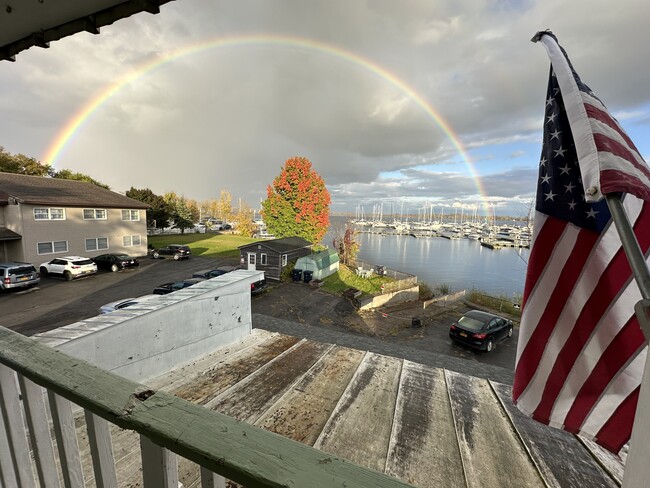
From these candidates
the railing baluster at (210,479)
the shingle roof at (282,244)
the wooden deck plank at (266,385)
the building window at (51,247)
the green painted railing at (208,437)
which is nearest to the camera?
the green painted railing at (208,437)

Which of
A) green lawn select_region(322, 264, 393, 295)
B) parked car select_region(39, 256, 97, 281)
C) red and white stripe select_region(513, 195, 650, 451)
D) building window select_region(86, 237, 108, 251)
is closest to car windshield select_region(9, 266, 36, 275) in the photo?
parked car select_region(39, 256, 97, 281)

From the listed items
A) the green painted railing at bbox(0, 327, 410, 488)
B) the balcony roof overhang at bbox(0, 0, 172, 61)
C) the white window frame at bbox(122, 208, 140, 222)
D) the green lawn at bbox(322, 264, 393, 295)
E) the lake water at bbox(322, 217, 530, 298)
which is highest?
the balcony roof overhang at bbox(0, 0, 172, 61)

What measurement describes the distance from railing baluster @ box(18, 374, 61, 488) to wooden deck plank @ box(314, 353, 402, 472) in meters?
2.15

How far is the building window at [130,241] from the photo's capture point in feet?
98.8

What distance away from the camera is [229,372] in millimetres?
4633

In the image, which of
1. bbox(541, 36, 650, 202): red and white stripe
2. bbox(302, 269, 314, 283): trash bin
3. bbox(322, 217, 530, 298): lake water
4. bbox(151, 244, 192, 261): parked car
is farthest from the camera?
bbox(322, 217, 530, 298): lake water

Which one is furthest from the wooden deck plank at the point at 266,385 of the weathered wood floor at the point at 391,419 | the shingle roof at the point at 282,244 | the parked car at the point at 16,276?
the parked car at the point at 16,276

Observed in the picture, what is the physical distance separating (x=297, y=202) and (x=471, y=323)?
76.5 feet

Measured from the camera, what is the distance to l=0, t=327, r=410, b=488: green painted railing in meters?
0.79

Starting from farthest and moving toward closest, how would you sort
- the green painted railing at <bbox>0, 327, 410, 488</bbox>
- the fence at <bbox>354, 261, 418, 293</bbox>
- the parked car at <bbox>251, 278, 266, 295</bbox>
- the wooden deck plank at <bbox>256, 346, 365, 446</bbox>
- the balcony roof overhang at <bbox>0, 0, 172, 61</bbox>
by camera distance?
the fence at <bbox>354, 261, 418, 293</bbox> < the parked car at <bbox>251, 278, 266, 295</bbox> < the wooden deck plank at <bbox>256, 346, 365, 446</bbox> < the balcony roof overhang at <bbox>0, 0, 172, 61</bbox> < the green painted railing at <bbox>0, 327, 410, 488</bbox>

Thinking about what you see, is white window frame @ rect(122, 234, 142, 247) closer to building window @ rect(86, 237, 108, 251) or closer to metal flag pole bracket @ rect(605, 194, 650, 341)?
building window @ rect(86, 237, 108, 251)

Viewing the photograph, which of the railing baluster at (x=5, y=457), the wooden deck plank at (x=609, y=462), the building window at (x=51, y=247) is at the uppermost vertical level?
the railing baluster at (x=5, y=457)

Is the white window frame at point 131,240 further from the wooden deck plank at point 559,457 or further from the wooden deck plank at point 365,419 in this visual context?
the wooden deck plank at point 559,457

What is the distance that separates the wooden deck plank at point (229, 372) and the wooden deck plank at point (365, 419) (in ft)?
5.22
